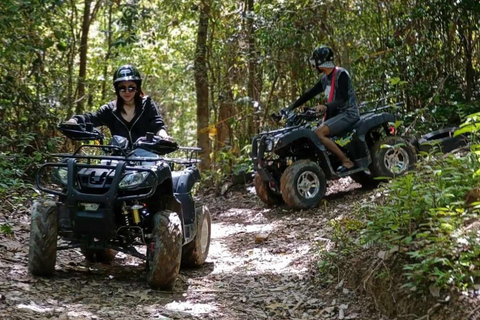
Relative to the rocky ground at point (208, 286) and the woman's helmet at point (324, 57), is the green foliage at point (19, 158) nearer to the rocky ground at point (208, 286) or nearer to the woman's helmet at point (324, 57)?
the rocky ground at point (208, 286)

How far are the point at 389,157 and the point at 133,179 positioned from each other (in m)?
5.45

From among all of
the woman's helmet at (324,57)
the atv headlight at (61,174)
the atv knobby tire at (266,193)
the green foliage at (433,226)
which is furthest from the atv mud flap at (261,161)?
the atv headlight at (61,174)

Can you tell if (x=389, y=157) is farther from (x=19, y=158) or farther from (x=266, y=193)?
(x=19, y=158)

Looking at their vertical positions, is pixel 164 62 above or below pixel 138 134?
above

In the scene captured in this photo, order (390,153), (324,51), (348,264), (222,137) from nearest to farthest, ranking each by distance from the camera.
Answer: (348,264)
(324,51)
(390,153)
(222,137)

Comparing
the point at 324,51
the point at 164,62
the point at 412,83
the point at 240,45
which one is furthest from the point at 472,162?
the point at 164,62

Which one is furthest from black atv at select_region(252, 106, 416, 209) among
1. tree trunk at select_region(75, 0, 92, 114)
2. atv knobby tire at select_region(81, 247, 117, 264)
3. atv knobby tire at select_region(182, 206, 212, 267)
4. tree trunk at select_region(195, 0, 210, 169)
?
tree trunk at select_region(75, 0, 92, 114)

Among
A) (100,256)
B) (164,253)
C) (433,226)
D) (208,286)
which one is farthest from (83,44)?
(433,226)

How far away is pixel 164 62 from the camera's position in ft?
64.5

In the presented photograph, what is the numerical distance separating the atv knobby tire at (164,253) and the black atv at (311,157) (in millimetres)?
3912

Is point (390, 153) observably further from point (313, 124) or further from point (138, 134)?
point (138, 134)

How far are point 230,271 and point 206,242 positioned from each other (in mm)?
415

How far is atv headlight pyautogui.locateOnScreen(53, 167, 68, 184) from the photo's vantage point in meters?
5.33

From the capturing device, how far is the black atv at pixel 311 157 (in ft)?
29.7
